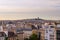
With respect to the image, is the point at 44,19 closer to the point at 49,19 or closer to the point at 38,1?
the point at 49,19

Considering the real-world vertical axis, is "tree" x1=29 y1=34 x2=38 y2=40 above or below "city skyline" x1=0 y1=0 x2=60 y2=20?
below

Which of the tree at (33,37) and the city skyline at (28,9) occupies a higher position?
the city skyline at (28,9)

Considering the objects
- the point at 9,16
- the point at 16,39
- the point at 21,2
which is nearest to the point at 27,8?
the point at 21,2

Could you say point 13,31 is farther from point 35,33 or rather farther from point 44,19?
point 44,19

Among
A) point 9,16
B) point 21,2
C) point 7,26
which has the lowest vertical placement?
point 7,26

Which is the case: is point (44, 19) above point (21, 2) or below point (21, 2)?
below

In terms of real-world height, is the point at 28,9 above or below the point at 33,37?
above

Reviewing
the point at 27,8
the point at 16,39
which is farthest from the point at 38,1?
the point at 16,39
